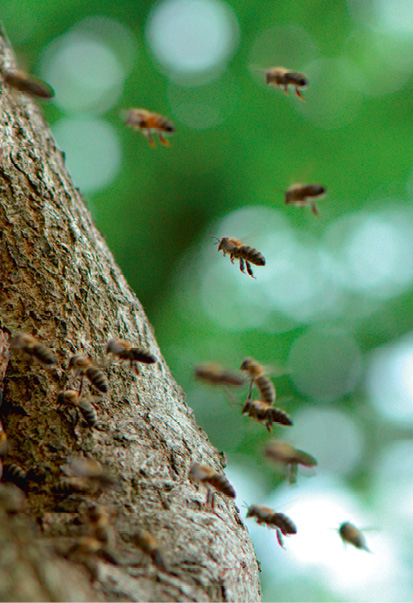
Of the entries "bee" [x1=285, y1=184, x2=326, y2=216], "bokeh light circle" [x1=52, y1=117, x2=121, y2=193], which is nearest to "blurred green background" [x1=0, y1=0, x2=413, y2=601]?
"bokeh light circle" [x1=52, y1=117, x2=121, y2=193]

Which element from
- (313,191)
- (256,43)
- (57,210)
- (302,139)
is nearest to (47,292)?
(57,210)

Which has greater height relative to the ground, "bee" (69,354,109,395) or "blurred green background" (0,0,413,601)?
"blurred green background" (0,0,413,601)

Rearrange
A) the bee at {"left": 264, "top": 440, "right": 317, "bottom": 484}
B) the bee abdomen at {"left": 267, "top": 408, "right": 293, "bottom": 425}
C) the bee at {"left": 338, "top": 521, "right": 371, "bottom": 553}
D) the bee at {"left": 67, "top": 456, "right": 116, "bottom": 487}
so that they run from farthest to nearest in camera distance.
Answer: the bee at {"left": 264, "top": 440, "right": 317, "bottom": 484} → the bee abdomen at {"left": 267, "top": 408, "right": 293, "bottom": 425} → the bee at {"left": 338, "top": 521, "right": 371, "bottom": 553} → the bee at {"left": 67, "top": 456, "right": 116, "bottom": 487}

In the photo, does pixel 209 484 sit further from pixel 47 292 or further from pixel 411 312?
pixel 411 312

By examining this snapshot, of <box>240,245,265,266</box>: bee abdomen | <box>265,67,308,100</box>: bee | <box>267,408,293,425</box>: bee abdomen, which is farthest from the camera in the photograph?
<box>265,67,308,100</box>: bee

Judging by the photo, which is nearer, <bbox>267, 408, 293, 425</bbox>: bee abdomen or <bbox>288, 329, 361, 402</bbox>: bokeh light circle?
<bbox>267, 408, 293, 425</bbox>: bee abdomen

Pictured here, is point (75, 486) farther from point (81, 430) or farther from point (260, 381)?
point (260, 381)

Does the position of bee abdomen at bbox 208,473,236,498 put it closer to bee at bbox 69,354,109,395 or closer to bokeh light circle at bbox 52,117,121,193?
bee at bbox 69,354,109,395
